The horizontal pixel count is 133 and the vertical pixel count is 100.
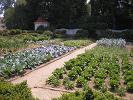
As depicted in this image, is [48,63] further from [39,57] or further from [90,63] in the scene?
[90,63]

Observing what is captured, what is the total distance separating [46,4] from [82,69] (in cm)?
3261

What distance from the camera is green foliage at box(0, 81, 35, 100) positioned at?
347 inches

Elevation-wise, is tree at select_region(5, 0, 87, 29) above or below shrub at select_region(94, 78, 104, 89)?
above

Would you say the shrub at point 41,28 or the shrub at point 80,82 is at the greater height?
the shrub at point 80,82

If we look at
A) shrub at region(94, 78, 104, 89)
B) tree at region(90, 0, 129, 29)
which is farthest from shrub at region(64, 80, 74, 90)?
tree at region(90, 0, 129, 29)

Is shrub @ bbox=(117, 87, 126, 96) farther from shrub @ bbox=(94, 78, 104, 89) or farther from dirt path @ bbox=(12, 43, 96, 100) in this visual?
dirt path @ bbox=(12, 43, 96, 100)

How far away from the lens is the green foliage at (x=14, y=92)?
882 cm

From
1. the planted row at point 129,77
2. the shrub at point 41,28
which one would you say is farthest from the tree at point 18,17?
the planted row at point 129,77

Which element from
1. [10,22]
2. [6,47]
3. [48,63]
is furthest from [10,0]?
[48,63]

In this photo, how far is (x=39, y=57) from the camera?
17.8 meters

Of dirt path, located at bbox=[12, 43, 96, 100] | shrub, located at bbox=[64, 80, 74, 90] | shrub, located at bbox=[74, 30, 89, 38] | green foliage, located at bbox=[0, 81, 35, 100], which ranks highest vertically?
green foliage, located at bbox=[0, 81, 35, 100]

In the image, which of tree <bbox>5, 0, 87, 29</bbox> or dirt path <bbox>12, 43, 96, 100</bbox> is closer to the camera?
dirt path <bbox>12, 43, 96, 100</bbox>

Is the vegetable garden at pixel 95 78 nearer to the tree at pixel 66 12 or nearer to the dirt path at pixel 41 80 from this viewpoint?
the dirt path at pixel 41 80

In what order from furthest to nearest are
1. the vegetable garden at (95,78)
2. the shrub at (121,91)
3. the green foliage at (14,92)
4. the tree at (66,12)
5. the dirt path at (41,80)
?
the tree at (66,12) < the vegetable garden at (95,78) < the shrub at (121,91) < the dirt path at (41,80) < the green foliage at (14,92)
